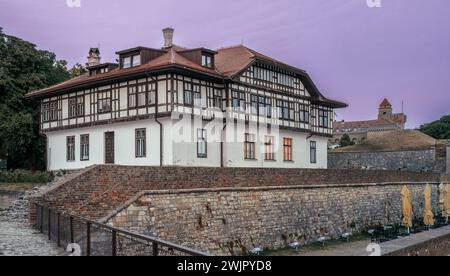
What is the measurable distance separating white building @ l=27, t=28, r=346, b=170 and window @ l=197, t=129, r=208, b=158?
0.17 ft

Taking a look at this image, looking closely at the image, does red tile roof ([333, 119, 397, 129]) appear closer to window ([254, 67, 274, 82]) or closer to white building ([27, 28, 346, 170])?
white building ([27, 28, 346, 170])

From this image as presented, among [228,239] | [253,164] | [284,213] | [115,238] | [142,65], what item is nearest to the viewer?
[115,238]

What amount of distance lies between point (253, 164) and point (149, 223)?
46.6 ft

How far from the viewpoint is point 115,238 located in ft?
33.0

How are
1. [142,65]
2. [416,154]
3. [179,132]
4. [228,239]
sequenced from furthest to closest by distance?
1. [416,154]
2. [142,65]
3. [179,132]
4. [228,239]

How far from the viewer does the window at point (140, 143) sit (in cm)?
2817

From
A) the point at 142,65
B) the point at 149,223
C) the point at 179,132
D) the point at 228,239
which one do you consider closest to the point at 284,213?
the point at 228,239

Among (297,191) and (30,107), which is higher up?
(30,107)

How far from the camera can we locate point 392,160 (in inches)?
1902

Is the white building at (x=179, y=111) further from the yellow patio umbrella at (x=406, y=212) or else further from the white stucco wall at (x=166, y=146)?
the yellow patio umbrella at (x=406, y=212)

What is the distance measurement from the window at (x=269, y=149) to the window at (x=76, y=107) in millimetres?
10850

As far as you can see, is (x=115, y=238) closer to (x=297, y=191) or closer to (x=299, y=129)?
(x=297, y=191)

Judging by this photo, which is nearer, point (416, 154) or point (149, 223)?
point (149, 223)

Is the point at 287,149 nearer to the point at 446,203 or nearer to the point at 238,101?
the point at 238,101
